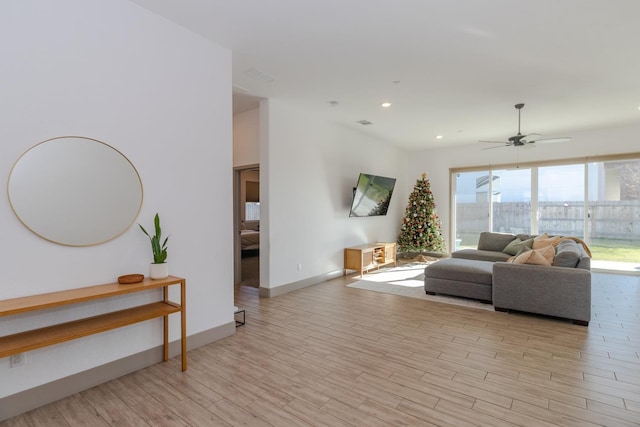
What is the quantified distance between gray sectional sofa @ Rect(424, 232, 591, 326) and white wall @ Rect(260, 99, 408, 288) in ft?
6.81

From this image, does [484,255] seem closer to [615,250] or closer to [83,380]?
[615,250]

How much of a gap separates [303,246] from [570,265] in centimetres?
386

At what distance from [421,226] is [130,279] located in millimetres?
7053

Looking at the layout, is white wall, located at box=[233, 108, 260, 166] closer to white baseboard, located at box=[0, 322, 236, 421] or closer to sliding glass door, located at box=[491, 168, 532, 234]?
white baseboard, located at box=[0, 322, 236, 421]

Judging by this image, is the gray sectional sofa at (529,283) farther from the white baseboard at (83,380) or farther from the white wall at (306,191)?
the white baseboard at (83,380)

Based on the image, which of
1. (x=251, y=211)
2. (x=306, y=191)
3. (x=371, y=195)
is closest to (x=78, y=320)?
(x=306, y=191)

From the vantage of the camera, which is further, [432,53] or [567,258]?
[567,258]

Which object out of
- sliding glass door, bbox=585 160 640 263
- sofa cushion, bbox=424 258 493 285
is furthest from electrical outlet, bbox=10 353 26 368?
sliding glass door, bbox=585 160 640 263

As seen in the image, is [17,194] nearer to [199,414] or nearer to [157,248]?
[157,248]

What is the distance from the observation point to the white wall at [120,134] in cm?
219

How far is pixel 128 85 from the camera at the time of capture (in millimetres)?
2746

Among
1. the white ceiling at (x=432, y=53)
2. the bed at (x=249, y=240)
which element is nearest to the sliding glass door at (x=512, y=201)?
the white ceiling at (x=432, y=53)

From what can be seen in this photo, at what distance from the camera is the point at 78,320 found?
2.41m

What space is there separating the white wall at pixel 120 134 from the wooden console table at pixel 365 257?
3461 millimetres
